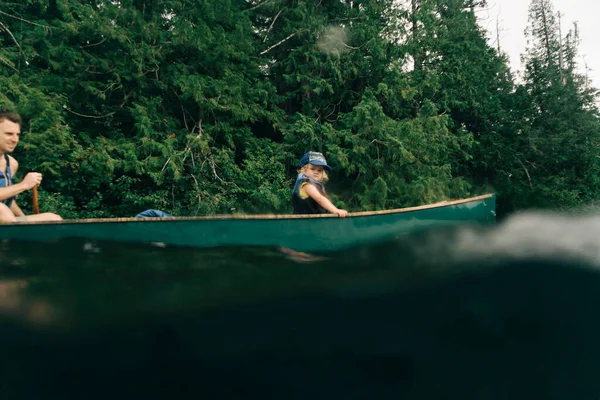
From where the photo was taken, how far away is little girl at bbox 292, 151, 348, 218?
2693mm

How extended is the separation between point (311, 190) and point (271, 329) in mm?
1071

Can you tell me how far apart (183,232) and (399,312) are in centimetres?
127

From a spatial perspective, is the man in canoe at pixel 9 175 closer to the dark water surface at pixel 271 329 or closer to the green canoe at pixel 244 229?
the green canoe at pixel 244 229

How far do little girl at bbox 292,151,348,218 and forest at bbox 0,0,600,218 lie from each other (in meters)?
4.17

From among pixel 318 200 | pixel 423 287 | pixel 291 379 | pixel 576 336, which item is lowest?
pixel 291 379

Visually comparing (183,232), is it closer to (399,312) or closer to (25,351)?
(25,351)

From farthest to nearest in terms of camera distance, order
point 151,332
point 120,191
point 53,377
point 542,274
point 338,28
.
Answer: point 338,28 → point 120,191 → point 542,274 → point 151,332 → point 53,377

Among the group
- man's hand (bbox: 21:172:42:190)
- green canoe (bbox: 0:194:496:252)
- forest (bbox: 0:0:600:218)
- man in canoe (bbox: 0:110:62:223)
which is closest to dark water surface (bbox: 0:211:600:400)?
green canoe (bbox: 0:194:496:252)

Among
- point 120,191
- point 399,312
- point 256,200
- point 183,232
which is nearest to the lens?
point 183,232

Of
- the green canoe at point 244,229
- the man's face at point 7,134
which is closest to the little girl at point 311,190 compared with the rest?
the green canoe at point 244,229

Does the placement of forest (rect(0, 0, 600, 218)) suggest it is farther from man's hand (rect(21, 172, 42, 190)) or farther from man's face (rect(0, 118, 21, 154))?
man's hand (rect(21, 172, 42, 190))

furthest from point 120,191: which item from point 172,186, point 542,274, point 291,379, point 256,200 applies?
point 542,274

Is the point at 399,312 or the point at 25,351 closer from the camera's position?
the point at 25,351

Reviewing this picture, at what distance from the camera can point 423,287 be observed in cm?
236
